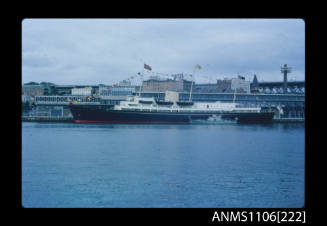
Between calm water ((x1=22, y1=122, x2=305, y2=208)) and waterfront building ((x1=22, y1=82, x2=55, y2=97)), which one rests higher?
waterfront building ((x1=22, y1=82, x2=55, y2=97))

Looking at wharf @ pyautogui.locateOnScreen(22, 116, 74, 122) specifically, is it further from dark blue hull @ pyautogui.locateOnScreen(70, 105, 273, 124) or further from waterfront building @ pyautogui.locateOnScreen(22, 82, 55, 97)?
A: waterfront building @ pyautogui.locateOnScreen(22, 82, 55, 97)

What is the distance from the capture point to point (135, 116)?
34062mm

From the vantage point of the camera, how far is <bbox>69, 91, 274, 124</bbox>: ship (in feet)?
109

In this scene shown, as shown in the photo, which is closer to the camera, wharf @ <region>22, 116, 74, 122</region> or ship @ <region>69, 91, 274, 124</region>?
ship @ <region>69, 91, 274, 124</region>

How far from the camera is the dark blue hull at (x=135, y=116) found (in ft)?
109

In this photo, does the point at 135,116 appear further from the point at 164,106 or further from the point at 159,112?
the point at 164,106

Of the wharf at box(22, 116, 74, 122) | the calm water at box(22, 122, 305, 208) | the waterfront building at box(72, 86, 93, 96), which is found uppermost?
the waterfront building at box(72, 86, 93, 96)

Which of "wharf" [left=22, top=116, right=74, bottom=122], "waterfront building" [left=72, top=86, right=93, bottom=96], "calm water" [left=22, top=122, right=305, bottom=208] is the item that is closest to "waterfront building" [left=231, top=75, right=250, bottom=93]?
"waterfront building" [left=72, top=86, right=93, bottom=96]

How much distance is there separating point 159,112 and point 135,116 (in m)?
2.37

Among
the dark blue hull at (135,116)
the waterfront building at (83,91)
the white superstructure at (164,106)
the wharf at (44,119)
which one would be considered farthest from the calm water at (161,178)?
the waterfront building at (83,91)

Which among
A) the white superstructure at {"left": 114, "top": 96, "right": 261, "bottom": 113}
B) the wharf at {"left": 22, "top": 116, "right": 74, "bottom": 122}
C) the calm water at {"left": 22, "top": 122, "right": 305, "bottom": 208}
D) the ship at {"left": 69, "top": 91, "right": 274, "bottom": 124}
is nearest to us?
the calm water at {"left": 22, "top": 122, "right": 305, "bottom": 208}

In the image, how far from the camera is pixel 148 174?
8805mm

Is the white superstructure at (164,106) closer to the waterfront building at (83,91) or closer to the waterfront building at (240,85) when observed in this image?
the waterfront building at (240,85)
